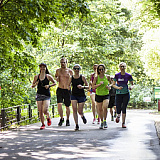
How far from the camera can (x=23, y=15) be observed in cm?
1117

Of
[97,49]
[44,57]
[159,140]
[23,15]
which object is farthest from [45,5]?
[97,49]

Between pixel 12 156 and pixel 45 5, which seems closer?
pixel 12 156

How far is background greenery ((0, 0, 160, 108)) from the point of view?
11723 millimetres

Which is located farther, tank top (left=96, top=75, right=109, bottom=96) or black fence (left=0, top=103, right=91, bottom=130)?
black fence (left=0, top=103, right=91, bottom=130)

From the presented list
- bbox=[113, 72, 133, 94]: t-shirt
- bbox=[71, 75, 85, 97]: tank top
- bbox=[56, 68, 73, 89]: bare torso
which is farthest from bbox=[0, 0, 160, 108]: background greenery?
bbox=[113, 72, 133, 94]: t-shirt

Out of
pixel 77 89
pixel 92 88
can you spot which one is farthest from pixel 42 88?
pixel 92 88

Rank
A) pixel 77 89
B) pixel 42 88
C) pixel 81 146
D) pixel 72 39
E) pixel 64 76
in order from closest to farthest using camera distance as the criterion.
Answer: pixel 81 146
pixel 77 89
pixel 42 88
pixel 64 76
pixel 72 39

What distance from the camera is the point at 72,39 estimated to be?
96.6ft

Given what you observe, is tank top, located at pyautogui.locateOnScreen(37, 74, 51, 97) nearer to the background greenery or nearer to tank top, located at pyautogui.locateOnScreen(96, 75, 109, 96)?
the background greenery

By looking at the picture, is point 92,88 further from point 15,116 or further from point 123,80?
point 15,116

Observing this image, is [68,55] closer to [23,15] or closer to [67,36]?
[67,36]

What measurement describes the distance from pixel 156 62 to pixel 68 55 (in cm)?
921

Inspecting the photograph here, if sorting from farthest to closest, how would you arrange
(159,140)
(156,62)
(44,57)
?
(156,62)
(44,57)
(159,140)

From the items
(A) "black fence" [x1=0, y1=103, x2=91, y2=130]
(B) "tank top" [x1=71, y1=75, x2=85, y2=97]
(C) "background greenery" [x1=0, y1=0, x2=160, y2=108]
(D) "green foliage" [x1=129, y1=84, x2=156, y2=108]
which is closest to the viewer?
(C) "background greenery" [x1=0, y1=0, x2=160, y2=108]
